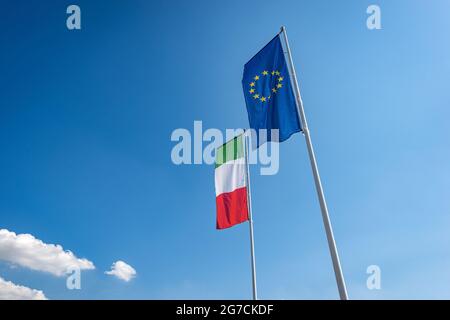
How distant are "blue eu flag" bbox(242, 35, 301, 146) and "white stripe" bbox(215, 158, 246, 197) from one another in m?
6.37

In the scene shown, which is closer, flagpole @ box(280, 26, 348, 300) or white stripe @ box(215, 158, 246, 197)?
flagpole @ box(280, 26, 348, 300)

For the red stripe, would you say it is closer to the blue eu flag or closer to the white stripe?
the white stripe

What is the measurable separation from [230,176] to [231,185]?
57 centimetres

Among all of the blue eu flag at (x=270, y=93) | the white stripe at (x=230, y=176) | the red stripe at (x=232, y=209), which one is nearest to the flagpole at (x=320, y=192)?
the blue eu flag at (x=270, y=93)

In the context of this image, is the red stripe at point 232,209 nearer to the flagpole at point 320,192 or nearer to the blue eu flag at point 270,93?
the blue eu flag at point 270,93

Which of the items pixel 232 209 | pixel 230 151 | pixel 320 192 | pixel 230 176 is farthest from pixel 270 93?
pixel 232 209

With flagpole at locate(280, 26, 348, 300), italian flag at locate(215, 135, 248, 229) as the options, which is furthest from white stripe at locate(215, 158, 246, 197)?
flagpole at locate(280, 26, 348, 300)

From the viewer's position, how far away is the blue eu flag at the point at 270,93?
1126cm

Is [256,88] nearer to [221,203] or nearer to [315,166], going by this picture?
[315,166]

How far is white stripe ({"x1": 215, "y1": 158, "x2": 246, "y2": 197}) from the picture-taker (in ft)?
60.3

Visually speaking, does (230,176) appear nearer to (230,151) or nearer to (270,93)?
(230,151)
